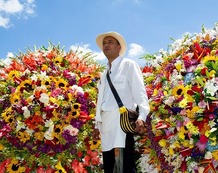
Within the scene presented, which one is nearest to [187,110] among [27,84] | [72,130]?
[72,130]

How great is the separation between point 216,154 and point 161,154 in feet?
2.90

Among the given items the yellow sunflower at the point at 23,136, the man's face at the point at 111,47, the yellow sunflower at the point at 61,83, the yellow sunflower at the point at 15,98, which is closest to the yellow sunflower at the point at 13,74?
the yellow sunflower at the point at 15,98

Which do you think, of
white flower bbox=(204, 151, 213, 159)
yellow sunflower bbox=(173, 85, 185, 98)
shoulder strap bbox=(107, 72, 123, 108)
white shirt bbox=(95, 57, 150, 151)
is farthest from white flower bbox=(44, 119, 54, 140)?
white flower bbox=(204, 151, 213, 159)

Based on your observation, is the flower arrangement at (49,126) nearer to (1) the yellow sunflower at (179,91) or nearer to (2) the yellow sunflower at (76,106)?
(2) the yellow sunflower at (76,106)

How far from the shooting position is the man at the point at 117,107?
4.80 m

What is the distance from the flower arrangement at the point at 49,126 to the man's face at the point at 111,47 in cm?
98

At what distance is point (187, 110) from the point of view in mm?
4859

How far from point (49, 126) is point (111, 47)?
4.47 ft

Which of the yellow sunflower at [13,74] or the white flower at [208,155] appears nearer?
the white flower at [208,155]

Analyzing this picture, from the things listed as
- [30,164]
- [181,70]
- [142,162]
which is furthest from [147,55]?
[30,164]

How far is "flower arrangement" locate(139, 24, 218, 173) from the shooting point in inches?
186

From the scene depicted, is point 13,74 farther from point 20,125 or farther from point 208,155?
point 208,155

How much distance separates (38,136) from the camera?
5.87m

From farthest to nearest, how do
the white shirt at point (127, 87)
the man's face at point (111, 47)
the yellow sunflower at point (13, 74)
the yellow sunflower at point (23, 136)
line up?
the yellow sunflower at point (13, 74)
the yellow sunflower at point (23, 136)
the man's face at point (111, 47)
the white shirt at point (127, 87)
